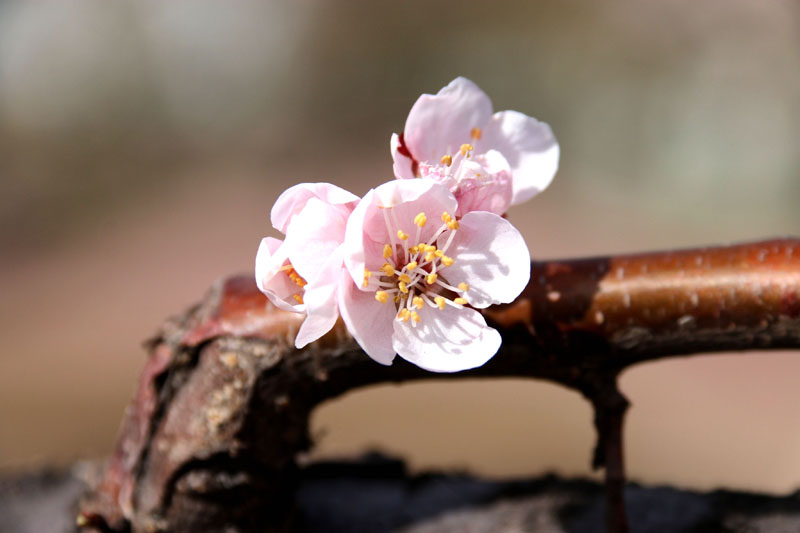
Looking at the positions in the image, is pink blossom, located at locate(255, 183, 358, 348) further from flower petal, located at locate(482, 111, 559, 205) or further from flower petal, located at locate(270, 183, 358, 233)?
flower petal, located at locate(482, 111, 559, 205)

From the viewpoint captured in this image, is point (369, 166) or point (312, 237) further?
point (369, 166)

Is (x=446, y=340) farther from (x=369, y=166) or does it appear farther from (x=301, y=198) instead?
(x=369, y=166)

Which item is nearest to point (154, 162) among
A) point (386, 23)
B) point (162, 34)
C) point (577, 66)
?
point (162, 34)

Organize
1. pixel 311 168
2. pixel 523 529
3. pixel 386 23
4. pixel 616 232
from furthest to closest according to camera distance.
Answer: pixel 386 23, pixel 311 168, pixel 616 232, pixel 523 529

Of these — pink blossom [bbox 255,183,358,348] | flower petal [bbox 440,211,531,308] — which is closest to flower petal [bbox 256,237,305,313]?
pink blossom [bbox 255,183,358,348]

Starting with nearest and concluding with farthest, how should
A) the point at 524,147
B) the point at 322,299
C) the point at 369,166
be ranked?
the point at 322,299 → the point at 524,147 → the point at 369,166

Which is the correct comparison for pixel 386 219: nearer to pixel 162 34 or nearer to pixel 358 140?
pixel 358 140

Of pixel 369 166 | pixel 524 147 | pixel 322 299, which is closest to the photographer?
pixel 322 299

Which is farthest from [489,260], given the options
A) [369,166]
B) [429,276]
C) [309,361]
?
[369,166]
